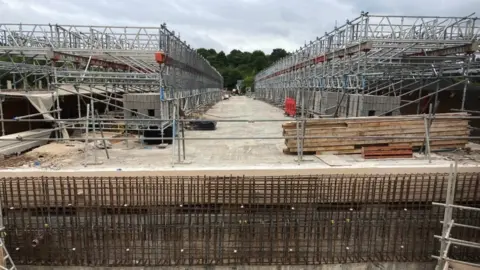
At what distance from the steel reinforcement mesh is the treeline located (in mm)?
99364

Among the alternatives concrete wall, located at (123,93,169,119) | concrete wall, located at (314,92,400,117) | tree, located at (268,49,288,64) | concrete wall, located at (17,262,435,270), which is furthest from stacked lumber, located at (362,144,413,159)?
tree, located at (268,49,288,64)

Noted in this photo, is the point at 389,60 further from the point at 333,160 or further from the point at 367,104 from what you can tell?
the point at 333,160

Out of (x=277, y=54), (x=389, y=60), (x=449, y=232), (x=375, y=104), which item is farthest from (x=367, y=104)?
(x=277, y=54)

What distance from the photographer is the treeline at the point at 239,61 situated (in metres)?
108

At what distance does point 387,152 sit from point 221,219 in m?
5.58

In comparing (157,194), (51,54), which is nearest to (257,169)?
(157,194)

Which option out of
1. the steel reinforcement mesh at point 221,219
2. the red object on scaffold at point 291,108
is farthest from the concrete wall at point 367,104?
the red object on scaffold at point 291,108

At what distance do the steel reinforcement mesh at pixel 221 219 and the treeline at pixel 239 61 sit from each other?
99.4 metres

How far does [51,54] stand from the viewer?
1212cm

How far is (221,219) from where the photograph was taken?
793 centimetres

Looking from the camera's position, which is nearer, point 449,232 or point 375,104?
point 449,232

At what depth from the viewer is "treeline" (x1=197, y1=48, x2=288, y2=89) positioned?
10826 centimetres

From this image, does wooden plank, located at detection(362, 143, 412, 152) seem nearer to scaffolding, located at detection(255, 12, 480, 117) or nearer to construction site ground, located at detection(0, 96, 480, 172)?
construction site ground, located at detection(0, 96, 480, 172)

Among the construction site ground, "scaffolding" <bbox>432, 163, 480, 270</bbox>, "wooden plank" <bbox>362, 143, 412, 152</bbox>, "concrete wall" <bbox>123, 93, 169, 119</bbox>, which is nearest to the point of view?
"scaffolding" <bbox>432, 163, 480, 270</bbox>
